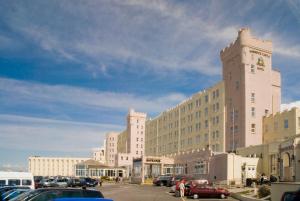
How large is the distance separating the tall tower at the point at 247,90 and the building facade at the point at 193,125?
2815 mm

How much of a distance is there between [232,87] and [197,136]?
17.5 metres

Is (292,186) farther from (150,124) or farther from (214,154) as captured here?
(150,124)

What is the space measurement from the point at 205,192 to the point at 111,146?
150825mm

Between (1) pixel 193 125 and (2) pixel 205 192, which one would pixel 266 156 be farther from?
(1) pixel 193 125

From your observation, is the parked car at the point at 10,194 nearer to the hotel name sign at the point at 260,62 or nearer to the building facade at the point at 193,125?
the building facade at the point at 193,125

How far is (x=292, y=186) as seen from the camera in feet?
90.0

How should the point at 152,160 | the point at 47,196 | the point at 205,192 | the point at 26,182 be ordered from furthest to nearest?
1. the point at 152,160
2. the point at 205,192
3. the point at 26,182
4. the point at 47,196

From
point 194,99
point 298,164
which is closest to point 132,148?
point 194,99

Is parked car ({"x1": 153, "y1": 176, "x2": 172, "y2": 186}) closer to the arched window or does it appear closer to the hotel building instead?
the hotel building

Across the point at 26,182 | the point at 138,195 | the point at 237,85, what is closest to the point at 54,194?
the point at 26,182

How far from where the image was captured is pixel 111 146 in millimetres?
191000

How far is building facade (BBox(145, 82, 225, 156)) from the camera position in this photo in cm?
8206

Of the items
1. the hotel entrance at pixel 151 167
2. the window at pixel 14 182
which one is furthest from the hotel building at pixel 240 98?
the window at pixel 14 182

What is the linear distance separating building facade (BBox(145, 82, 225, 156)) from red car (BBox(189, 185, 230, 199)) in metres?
34.1
